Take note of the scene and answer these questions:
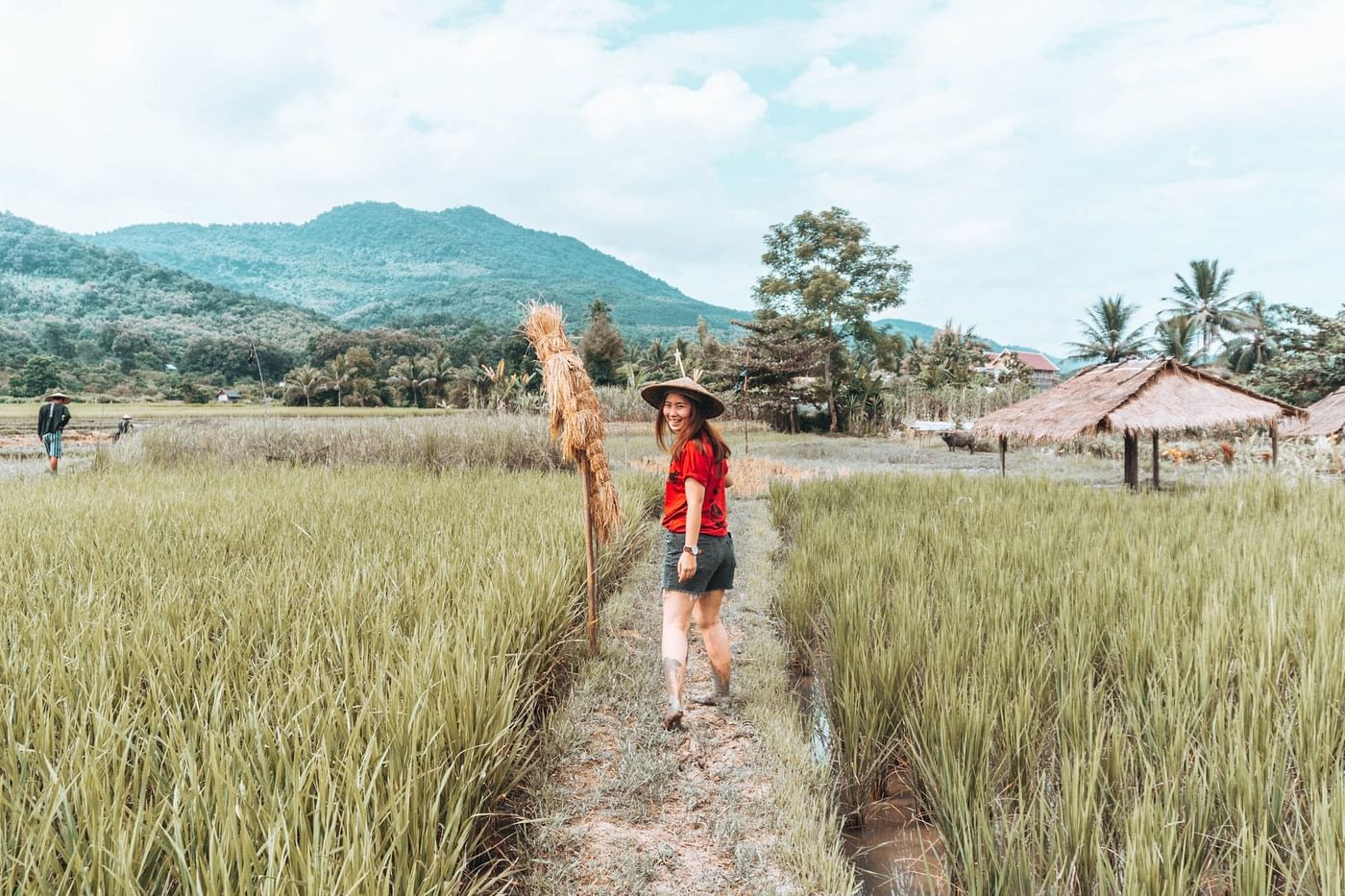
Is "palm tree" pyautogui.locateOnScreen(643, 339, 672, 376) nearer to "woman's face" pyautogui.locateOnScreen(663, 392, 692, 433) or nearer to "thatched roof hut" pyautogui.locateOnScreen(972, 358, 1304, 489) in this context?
"thatched roof hut" pyautogui.locateOnScreen(972, 358, 1304, 489)

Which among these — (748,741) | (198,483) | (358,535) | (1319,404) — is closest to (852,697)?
(748,741)

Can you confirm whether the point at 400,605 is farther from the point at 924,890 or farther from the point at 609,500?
the point at 924,890

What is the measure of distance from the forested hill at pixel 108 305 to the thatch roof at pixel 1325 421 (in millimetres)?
70160

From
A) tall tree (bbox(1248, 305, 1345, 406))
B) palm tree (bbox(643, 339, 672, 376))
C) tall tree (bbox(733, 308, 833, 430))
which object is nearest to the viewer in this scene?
tall tree (bbox(1248, 305, 1345, 406))

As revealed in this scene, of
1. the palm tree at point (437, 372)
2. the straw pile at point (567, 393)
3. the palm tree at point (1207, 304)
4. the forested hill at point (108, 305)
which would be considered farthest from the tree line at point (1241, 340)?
the forested hill at point (108, 305)

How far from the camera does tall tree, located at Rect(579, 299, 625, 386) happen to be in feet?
130

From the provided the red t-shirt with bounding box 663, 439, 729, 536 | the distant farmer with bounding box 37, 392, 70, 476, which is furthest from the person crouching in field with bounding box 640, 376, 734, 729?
the distant farmer with bounding box 37, 392, 70, 476

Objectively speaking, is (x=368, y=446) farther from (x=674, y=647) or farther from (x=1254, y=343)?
(x=1254, y=343)

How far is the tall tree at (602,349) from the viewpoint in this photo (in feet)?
130

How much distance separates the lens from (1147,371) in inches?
336

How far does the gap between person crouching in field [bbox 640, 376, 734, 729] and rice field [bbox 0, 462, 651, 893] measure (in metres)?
0.59

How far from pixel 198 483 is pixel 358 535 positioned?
12.1ft

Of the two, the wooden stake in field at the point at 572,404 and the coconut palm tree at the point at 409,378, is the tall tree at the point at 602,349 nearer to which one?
the coconut palm tree at the point at 409,378

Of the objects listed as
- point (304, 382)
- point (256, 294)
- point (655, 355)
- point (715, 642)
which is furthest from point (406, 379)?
point (256, 294)
